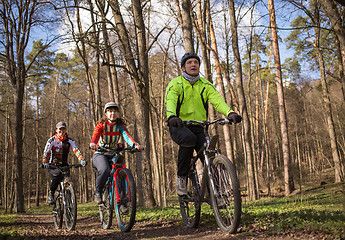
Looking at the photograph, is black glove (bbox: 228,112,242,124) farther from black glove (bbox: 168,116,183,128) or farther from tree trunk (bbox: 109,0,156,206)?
tree trunk (bbox: 109,0,156,206)

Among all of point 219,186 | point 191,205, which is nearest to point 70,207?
point 191,205

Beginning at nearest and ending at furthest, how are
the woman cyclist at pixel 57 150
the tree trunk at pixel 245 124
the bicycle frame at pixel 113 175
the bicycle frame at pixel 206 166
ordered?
the bicycle frame at pixel 206 166
the bicycle frame at pixel 113 175
the woman cyclist at pixel 57 150
the tree trunk at pixel 245 124

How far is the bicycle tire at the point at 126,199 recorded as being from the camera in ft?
16.7

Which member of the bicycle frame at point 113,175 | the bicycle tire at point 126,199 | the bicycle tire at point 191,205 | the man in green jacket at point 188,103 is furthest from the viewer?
the bicycle frame at point 113,175

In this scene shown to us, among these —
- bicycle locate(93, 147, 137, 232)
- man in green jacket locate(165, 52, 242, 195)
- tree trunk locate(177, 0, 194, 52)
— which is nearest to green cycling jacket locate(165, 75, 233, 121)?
man in green jacket locate(165, 52, 242, 195)

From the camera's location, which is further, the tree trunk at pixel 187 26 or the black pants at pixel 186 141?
the tree trunk at pixel 187 26

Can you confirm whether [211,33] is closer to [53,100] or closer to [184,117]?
[184,117]

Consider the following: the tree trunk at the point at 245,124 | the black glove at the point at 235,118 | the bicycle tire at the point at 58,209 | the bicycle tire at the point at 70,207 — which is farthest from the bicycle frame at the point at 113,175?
the tree trunk at the point at 245,124

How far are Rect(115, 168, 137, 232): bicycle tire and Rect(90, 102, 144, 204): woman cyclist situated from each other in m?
0.38

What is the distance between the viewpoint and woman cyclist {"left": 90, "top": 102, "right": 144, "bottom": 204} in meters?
5.66

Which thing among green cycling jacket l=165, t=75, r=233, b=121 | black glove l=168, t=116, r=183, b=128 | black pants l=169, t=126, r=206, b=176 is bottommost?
black pants l=169, t=126, r=206, b=176

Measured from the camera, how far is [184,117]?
4480 millimetres

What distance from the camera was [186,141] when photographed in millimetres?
4223

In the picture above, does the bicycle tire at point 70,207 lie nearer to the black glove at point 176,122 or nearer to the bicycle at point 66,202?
the bicycle at point 66,202
